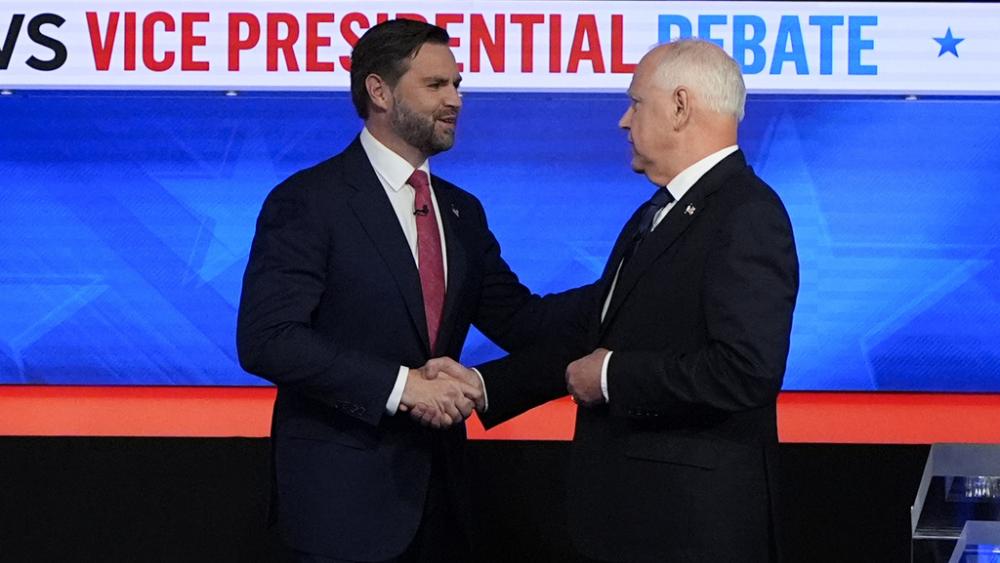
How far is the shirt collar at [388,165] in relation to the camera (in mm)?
2701

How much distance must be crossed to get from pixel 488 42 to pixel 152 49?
88 centimetres

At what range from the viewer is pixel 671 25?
3684mm

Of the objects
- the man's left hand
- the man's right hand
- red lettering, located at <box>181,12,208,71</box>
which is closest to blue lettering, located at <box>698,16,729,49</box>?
red lettering, located at <box>181,12,208,71</box>

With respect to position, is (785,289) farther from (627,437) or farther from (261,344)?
(261,344)

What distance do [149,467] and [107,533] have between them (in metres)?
0.20

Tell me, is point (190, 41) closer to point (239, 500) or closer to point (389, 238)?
point (239, 500)

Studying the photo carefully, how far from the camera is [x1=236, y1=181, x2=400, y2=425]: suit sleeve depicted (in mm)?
2432

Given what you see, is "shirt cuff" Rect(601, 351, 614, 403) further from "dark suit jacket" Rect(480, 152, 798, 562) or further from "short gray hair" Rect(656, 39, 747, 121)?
"short gray hair" Rect(656, 39, 747, 121)

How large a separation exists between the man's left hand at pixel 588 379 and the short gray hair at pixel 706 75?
17.6 inches

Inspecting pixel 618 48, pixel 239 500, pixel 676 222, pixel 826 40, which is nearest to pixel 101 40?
pixel 239 500

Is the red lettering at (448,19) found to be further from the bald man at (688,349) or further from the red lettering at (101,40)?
the bald man at (688,349)

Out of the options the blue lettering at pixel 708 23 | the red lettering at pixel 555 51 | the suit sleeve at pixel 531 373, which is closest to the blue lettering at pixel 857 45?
the blue lettering at pixel 708 23

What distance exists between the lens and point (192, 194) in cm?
→ 369

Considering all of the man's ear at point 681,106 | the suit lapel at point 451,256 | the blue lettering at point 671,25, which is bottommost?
the suit lapel at point 451,256
